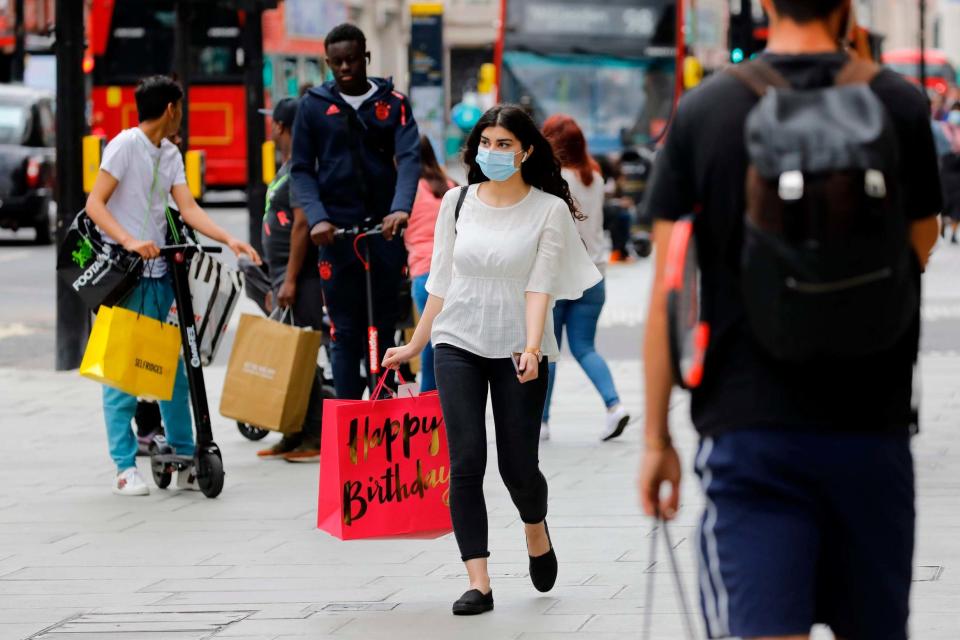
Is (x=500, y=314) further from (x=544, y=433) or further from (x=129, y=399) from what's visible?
(x=544, y=433)

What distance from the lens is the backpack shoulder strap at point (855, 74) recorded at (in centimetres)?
319

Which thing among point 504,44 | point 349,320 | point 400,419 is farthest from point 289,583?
point 504,44

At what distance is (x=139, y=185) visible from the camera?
8195 millimetres

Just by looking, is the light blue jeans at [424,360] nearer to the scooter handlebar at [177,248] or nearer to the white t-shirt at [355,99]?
the white t-shirt at [355,99]

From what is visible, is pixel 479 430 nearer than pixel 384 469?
Yes

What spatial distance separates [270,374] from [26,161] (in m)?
17.6

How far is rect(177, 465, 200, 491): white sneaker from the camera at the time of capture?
328 inches

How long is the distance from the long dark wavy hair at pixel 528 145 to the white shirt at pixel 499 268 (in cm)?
6

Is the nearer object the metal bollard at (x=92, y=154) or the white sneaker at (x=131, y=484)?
the white sneaker at (x=131, y=484)

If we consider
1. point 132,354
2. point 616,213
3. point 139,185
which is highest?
point 139,185

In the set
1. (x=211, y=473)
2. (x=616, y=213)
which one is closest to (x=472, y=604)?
(x=211, y=473)

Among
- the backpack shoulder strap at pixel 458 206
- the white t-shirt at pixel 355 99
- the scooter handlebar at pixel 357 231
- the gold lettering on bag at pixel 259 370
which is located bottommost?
the gold lettering on bag at pixel 259 370

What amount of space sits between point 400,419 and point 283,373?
8.62 ft

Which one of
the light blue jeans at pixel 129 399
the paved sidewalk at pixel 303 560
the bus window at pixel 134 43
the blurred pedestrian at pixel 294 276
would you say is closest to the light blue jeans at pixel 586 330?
the paved sidewalk at pixel 303 560
